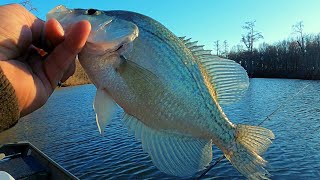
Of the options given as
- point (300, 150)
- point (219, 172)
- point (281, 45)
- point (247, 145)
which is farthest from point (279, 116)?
point (281, 45)

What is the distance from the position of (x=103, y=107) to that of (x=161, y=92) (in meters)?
0.47

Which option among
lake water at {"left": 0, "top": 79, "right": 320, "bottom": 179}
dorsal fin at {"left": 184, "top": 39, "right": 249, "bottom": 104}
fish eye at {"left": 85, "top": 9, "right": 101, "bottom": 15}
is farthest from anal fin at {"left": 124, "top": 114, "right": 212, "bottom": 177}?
lake water at {"left": 0, "top": 79, "right": 320, "bottom": 179}

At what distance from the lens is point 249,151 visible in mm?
2666

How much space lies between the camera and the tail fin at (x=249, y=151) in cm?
265

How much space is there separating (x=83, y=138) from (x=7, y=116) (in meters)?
18.5

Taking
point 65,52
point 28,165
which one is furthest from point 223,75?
point 28,165

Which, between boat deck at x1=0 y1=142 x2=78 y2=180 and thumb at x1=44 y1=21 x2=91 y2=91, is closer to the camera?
thumb at x1=44 y1=21 x2=91 y2=91

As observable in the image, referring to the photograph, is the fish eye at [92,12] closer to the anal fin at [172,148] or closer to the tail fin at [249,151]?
the anal fin at [172,148]

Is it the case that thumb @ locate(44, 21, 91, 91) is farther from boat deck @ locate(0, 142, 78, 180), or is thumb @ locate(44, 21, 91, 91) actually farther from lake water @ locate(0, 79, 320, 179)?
lake water @ locate(0, 79, 320, 179)

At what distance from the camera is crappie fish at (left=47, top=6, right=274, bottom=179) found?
2486mm

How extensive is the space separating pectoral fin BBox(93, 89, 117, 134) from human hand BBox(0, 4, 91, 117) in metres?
0.39

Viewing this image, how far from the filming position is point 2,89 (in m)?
2.35

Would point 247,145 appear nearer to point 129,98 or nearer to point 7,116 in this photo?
point 129,98

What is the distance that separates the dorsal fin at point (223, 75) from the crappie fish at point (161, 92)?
0.04 feet
